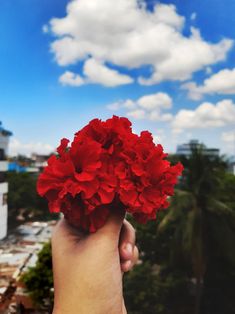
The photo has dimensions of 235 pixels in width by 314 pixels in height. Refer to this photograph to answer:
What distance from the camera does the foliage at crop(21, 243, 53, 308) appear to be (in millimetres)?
11469

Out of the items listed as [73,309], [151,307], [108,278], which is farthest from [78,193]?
[151,307]

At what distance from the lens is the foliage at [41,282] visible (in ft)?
37.6

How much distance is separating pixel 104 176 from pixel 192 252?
11167 mm

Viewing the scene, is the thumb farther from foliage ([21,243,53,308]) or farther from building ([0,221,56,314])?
foliage ([21,243,53,308])

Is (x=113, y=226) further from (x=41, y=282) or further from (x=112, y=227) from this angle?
(x=41, y=282)

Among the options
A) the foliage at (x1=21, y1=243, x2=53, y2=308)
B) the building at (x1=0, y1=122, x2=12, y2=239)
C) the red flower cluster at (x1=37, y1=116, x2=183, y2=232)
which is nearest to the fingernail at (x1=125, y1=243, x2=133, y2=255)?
the red flower cluster at (x1=37, y1=116, x2=183, y2=232)

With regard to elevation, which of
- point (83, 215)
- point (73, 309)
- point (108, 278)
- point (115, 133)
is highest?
point (115, 133)

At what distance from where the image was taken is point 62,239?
2.86 meters

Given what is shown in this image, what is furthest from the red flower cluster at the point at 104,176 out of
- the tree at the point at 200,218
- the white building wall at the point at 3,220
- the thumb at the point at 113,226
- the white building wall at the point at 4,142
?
the white building wall at the point at 4,142

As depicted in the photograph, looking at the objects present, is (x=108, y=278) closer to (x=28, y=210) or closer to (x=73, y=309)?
(x=73, y=309)

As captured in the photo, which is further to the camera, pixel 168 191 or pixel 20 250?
pixel 20 250

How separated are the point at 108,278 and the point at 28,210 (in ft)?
116

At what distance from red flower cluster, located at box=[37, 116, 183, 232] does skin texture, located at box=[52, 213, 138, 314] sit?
9 centimetres

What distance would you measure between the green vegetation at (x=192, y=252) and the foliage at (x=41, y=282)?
228 millimetres
